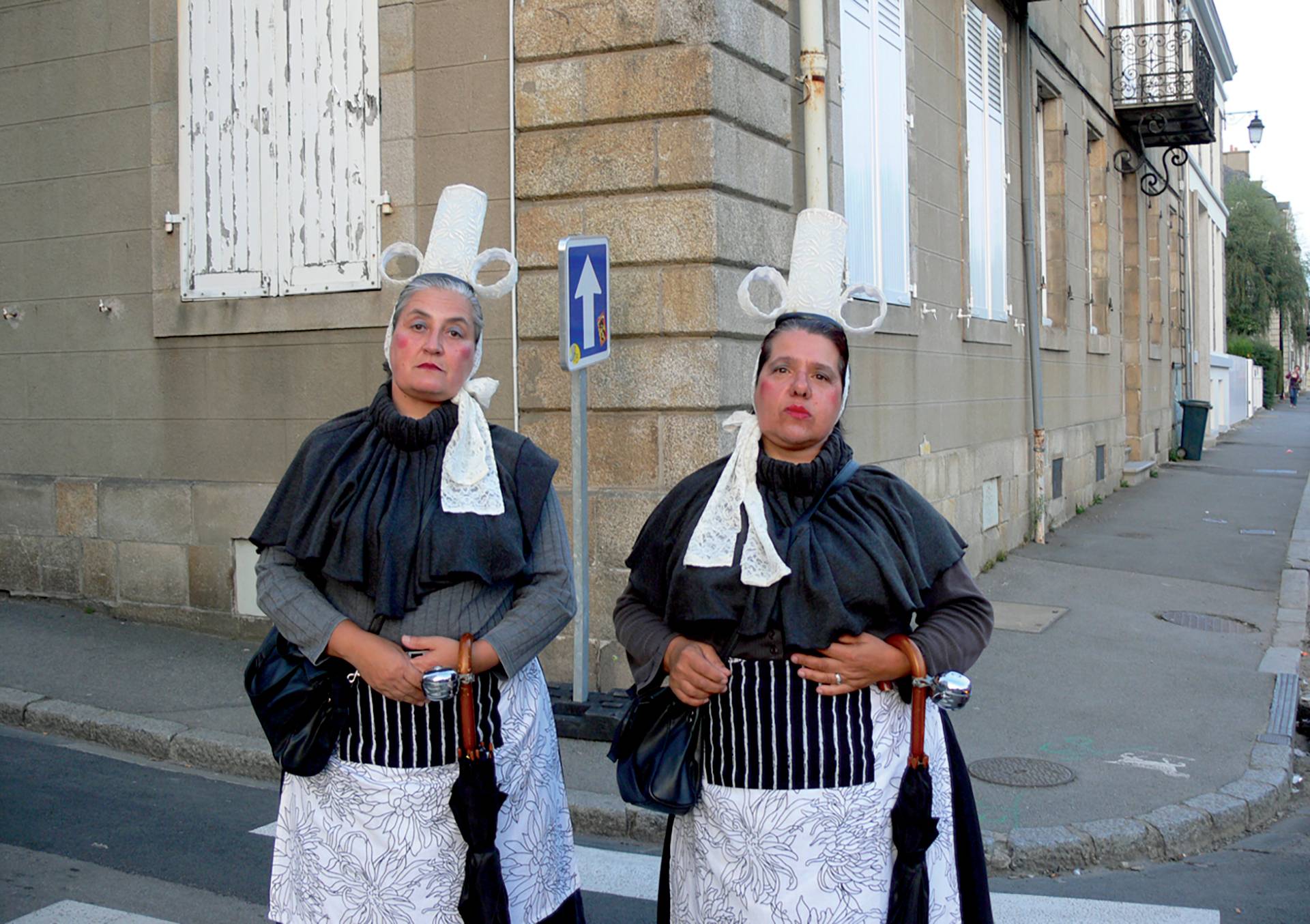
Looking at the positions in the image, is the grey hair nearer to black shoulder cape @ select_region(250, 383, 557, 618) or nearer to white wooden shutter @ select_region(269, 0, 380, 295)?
black shoulder cape @ select_region(250, 383, 557, 618)

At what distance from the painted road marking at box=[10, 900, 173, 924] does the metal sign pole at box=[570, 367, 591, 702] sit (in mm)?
2622

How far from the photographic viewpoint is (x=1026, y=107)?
1415cm

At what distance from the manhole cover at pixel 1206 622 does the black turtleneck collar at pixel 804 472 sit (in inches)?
306

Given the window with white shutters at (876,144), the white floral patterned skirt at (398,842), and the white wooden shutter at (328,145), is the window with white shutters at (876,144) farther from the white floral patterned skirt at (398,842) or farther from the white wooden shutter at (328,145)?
the white floral patterned skirt at (398,842)

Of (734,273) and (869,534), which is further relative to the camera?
(734,273)

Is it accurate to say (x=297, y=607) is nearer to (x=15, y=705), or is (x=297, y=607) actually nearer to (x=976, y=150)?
(x=15, y=705)

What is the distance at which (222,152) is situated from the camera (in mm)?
8594

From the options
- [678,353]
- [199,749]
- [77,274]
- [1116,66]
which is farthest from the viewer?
[1116,66]

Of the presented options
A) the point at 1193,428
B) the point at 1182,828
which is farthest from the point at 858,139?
the point at 1193,428

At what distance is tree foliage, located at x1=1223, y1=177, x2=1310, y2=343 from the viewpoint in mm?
52125

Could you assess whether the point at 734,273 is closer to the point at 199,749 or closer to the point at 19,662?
the point at 199,749

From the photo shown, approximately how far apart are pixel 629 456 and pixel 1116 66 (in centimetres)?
Answer: 1530

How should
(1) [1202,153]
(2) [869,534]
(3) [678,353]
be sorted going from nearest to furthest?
(2) [869,534], (3) [678,353], (1) [1202,153]

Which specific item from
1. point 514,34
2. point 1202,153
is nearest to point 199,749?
point 514,34
